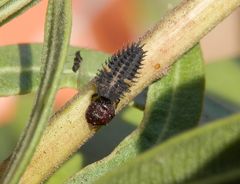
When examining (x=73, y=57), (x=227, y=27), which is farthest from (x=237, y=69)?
(x=227, y=27)

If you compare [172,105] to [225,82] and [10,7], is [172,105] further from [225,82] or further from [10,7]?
[225,82]

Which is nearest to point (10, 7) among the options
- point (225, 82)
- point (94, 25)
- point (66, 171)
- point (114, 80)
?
point (114, 80)

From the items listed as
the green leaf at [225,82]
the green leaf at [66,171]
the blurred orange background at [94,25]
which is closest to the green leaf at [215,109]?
the green leaf at [225,82]

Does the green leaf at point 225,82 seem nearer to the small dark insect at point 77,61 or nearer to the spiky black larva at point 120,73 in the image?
the small dark insect at point 77,61

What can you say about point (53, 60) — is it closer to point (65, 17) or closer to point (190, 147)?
point (65, 17)

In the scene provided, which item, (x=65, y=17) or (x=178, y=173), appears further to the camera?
(x=65, y=17)

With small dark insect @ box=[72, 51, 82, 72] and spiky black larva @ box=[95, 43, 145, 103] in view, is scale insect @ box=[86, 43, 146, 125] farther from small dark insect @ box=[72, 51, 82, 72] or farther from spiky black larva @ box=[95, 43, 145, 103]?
small dark insect @ box=[72, 51, 82, 72]

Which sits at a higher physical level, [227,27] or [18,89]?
[18,89]
